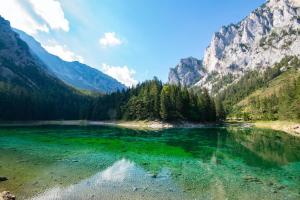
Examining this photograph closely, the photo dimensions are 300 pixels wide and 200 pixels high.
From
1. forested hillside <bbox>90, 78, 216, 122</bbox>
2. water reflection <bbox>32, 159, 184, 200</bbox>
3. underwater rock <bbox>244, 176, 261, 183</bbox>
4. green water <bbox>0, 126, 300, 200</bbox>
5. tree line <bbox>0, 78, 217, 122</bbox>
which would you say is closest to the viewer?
water reflection <bbox>32, 159, 184, 200</bbox>

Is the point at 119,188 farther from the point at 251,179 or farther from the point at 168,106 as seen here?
the point at 168,106

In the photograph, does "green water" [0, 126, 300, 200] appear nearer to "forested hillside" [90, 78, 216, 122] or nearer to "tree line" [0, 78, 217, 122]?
"forested hillside" [90, 78, 216, 122]

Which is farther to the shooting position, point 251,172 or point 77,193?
point 251,172

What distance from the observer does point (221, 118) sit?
587ft

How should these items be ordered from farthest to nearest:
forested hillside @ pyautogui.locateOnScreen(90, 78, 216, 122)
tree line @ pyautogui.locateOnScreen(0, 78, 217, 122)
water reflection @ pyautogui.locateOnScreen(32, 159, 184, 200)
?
tree line @ pyautogui.locateOnScreen(0, 78, 217, 122) < forested hillside @ pyautogui.locateOnScreen(90, 78, 216, 122) < water reflection @ pyautogui.locateOnScreen(32, 159, 184, 200)

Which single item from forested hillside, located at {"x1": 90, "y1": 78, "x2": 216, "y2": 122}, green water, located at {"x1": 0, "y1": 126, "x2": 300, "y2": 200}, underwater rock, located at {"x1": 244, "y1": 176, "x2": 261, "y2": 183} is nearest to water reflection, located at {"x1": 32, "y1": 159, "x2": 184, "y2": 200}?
green water, located at {"x1": 0, "y1": 126, "x2": 300, "y2": 200}

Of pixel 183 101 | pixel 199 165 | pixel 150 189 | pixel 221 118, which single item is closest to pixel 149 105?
pixel 183 101

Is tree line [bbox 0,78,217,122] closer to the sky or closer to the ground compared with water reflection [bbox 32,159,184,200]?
closer to the sky

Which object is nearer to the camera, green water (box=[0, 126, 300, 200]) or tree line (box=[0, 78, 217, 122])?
green water (box=[0, 126, 300, 200])

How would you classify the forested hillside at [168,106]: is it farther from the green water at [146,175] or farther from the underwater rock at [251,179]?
the underwater rock at [251,179]

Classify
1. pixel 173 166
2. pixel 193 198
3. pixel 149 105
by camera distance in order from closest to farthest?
pixel 193 198, pixel 173 166, pixel 149 105

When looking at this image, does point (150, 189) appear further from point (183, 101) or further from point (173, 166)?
point (183, 101)

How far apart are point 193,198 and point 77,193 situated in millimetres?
10458

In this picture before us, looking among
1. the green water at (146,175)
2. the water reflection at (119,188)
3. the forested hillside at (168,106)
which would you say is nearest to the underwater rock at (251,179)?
the green water at (146,175)
